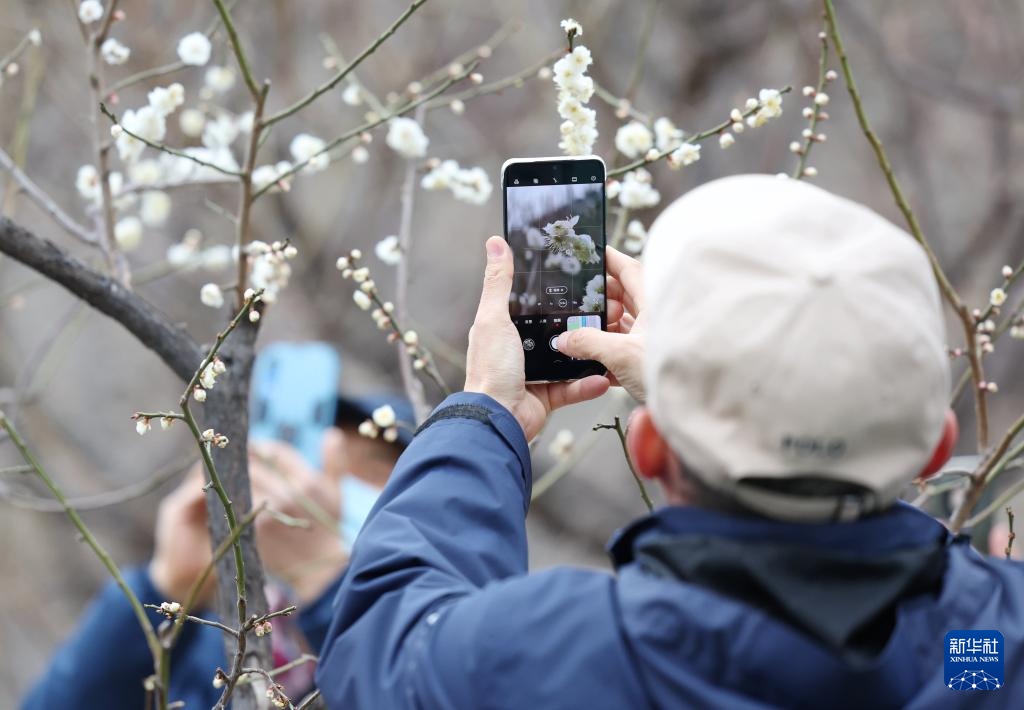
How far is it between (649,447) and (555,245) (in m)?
0.45

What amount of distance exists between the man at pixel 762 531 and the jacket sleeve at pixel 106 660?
161cm

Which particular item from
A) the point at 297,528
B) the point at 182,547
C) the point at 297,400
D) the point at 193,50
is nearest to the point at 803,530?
the point at 193,50

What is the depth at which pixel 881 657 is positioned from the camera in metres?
0.76

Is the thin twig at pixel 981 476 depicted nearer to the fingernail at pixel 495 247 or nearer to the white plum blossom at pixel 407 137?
the fingernail at pixel 495 247

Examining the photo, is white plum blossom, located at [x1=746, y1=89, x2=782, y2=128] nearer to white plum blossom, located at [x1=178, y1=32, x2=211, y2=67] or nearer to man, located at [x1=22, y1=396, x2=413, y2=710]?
white plum blossom, located at [x1=178, y1=32, x2=211, y2=67]

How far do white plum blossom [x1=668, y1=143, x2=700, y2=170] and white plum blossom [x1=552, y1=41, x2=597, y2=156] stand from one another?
0.38 feet

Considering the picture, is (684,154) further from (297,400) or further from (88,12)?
(297,400)

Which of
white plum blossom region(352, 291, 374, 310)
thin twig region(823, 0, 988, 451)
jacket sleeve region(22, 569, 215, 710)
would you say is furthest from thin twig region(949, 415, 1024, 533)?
jacket sleeve region(22, 569, 215, 710)

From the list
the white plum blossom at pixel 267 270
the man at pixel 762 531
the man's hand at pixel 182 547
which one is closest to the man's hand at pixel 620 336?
the man at pixel 762 531

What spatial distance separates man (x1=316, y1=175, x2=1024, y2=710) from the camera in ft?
2.47

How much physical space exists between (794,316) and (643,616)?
0.78 feet

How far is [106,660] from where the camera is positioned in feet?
7.57

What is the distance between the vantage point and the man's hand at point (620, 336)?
108 centimetres

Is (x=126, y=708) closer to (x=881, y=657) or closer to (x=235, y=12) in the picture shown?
(x=881, y=657)
